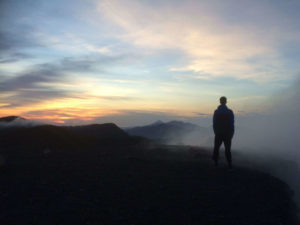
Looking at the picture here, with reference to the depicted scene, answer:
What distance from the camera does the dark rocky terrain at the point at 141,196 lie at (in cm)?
625

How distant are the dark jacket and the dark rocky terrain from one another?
1.55m

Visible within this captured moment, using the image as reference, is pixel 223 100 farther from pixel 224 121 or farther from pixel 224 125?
pixel 224 125

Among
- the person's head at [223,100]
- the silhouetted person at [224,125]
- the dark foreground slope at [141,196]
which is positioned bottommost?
the dark foreground slope at [141,196]

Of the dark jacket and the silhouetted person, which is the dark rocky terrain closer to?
the silhouetted person

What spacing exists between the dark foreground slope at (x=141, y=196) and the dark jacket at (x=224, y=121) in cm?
155

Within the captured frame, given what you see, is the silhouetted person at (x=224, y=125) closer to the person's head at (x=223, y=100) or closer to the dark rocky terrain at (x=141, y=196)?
the person's head at (x=223, y=100)

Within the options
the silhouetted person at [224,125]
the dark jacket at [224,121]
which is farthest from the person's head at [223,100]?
the dark jacket at [224,121]

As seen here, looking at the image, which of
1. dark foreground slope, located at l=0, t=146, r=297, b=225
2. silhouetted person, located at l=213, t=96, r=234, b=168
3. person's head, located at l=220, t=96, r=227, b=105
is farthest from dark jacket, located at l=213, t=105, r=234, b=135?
dark foreground slope, located at l=0, t=146, r=297, b=225

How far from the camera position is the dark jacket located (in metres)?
11.8

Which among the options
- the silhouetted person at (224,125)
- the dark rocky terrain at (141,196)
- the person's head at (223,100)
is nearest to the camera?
the dark rocky terrain at (141,196)

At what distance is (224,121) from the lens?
38.5 ft

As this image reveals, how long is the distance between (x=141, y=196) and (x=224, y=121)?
5.48 meters

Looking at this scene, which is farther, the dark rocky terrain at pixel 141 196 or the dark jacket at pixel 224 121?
the dark jacket at pixel 224 121

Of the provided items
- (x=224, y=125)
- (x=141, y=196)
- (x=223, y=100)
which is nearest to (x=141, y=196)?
(x=141, y=196)
